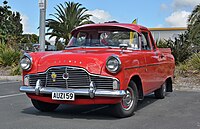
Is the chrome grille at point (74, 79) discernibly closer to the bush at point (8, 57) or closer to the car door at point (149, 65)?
the car door at point (149, 65)

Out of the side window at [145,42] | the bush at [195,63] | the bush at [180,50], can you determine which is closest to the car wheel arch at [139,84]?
the side window at [145,42]

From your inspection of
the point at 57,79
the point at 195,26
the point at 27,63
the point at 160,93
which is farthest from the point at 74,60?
the point at 195,26

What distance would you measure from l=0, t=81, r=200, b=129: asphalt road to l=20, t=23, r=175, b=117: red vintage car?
0.28 meters

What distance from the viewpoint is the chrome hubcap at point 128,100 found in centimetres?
582

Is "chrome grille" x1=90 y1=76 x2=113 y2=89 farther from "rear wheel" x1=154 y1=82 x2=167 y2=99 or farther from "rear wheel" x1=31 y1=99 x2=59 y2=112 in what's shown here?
"rear wheel" x1=154 y1=82 x2=167 y2=99

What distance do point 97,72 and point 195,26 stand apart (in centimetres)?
1518

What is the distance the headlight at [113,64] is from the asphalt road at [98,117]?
2.83 feet

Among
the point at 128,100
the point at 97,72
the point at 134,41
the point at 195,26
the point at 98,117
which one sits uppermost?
the point at 195,26

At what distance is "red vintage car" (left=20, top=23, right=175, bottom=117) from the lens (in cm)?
542

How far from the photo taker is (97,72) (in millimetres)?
5414

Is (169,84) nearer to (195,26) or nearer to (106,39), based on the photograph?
(106,39)

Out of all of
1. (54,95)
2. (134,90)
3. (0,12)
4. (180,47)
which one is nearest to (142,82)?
(134,90)

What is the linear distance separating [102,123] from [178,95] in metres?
4.32

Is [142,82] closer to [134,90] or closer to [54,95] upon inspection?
[134,90]
